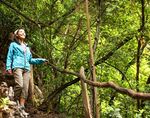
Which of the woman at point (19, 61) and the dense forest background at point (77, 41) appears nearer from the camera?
the woman at point (19, 61)

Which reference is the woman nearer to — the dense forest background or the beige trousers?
the beige trousers

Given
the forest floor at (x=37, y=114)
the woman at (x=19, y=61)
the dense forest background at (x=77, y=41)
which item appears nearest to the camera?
the woman at (x=19, y=61)

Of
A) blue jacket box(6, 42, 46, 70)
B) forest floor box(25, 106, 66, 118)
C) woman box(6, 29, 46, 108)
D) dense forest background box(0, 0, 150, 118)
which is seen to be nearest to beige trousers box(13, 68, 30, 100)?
woman box(6, 29, 46, 108)

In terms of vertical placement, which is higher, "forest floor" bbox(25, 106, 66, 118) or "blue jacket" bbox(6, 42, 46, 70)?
"blue jacket" bbox(6, 42, 46, 70)

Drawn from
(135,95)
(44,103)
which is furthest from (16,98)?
(135,95)

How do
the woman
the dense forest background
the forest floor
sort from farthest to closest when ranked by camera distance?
the dense forest background → the forest floor → the woman

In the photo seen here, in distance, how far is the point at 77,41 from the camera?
32.9 ft

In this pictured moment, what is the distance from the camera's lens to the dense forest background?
356 inches

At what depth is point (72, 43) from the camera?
1000 cm

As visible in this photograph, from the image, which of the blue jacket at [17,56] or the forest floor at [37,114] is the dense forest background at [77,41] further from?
the blue jacket at [17,56]

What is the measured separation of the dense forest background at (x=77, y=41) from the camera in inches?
356

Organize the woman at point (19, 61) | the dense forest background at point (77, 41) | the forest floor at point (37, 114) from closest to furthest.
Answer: the woman at point (19, 61), the forest floor at point (37, 114), the dense forest background at point (77, 41)

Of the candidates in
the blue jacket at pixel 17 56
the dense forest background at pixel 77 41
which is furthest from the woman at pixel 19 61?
the dense forest background at pixel 77 41

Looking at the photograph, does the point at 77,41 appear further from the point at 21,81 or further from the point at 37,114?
the point at 21,81
